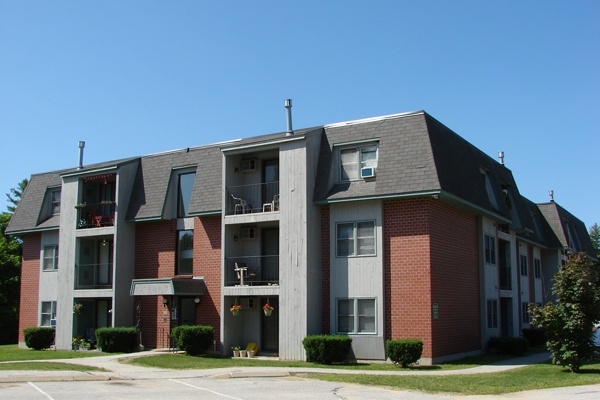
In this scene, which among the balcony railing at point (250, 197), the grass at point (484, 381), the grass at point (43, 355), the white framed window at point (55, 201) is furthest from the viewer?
the white framed window at point (55, 201)

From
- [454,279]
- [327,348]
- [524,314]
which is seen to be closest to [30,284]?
[327,348]

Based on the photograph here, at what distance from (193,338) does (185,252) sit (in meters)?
4.84

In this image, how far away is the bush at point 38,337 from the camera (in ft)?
97.5

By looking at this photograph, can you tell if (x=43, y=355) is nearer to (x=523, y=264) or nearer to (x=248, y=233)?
(x=248, y=233)

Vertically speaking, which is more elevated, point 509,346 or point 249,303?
point 249,303

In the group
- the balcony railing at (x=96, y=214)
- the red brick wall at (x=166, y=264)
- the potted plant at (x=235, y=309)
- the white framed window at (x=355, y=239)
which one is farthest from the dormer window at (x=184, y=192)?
the white framed window at (x=355, y=239)

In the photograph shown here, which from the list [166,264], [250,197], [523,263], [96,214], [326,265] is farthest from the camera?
[523,263]

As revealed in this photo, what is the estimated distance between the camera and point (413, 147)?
76.1 ft

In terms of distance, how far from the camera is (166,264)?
2864 cm

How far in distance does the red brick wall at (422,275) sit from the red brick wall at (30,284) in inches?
756

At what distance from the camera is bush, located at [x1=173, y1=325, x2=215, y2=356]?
974 inches

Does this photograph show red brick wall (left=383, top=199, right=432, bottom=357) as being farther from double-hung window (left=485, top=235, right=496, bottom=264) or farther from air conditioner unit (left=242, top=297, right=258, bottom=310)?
double-hung window (left=485, top=235, right=496, bottom=264)

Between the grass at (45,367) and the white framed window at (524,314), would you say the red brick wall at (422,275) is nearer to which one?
the grass at (45,367)

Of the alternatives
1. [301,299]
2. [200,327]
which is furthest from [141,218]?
[301,299]
